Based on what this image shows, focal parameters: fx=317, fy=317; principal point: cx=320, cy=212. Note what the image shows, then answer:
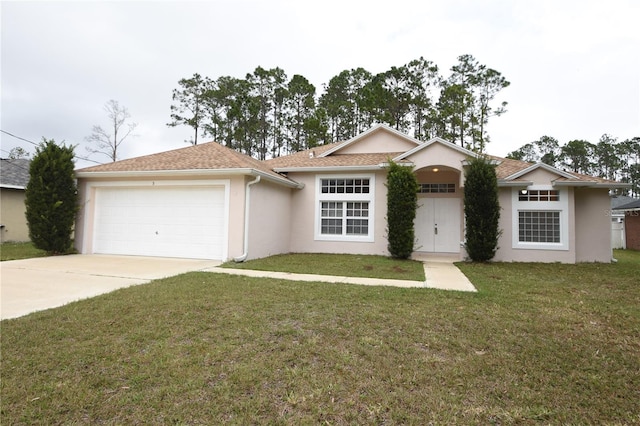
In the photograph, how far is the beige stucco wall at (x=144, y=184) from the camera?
31.5 feet

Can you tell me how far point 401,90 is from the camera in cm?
2511

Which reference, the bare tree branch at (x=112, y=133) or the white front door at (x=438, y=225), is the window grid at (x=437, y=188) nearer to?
the white front door at (x=438, y=225)

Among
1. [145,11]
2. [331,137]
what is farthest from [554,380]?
[331,137]


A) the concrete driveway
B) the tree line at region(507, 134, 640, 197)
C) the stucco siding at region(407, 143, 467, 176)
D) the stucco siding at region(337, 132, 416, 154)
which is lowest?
the concrete driveway

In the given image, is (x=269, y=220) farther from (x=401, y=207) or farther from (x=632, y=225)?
(x=632, y=225)

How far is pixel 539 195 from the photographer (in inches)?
433

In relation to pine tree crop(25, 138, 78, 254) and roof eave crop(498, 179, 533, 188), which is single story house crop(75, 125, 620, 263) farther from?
pine tree crop(25, 138, 78, 254)

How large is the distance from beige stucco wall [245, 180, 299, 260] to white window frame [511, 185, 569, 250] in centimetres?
811

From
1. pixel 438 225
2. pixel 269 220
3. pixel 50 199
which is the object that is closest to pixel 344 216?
pixel 269 220

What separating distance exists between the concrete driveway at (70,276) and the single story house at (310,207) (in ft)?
3.69

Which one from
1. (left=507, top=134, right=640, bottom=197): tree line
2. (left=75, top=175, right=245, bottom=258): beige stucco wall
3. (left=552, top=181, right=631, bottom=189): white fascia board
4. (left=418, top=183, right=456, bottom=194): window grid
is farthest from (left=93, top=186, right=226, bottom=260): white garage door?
(left=507, top=134, right=640, bottom=197): tree line

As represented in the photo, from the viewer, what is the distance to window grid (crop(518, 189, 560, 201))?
10922 millimetres

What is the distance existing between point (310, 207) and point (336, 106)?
16692 mm

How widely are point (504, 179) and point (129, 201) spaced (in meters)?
13.0
